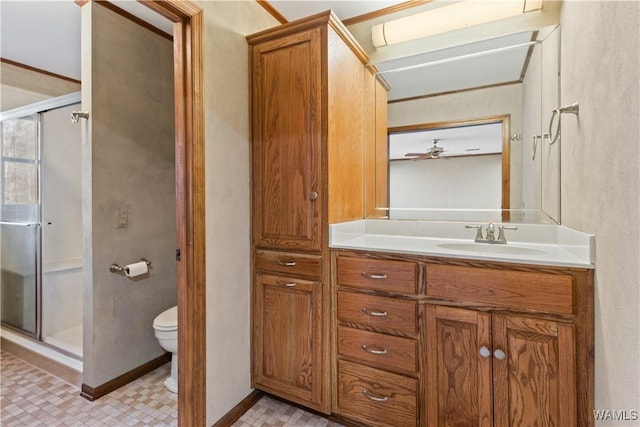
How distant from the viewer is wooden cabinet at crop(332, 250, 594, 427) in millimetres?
1113

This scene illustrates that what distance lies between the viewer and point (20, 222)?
102 inches

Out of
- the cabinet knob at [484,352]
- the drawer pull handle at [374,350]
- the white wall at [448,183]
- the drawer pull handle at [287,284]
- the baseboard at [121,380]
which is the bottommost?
the baseboard at [121,380]

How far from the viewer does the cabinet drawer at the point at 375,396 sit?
1394 mm

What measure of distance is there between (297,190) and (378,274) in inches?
24.2

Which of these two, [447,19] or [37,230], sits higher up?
[447,19]

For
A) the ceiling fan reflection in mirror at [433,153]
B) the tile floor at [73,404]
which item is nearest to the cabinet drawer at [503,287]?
the ceiling fan reflection in mirror at [433,153]

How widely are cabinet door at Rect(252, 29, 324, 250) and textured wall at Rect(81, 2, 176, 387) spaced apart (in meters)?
0.94

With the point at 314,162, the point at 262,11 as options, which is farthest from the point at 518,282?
the point at 262,11

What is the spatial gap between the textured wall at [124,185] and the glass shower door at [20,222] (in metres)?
1.17

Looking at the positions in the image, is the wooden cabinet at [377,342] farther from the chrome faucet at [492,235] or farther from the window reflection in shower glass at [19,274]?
the window reflection in shower glass at [19,274]

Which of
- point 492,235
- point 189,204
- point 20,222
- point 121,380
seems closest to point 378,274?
point 492,235

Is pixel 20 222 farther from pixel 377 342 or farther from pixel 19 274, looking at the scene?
pixel 377 342

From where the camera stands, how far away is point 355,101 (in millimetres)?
1913

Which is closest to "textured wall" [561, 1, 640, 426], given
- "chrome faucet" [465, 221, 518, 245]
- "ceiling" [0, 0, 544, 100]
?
"chrome faucet" [465, 221, 518, 245]
